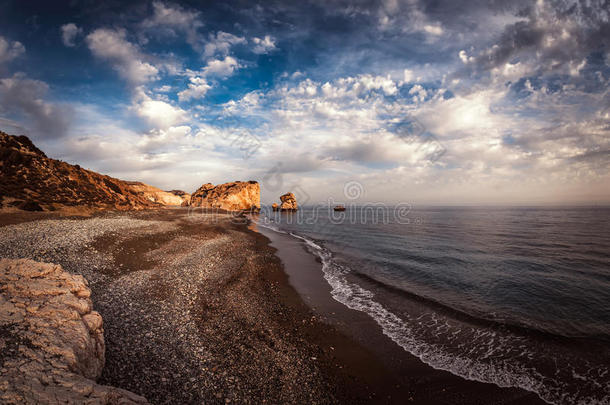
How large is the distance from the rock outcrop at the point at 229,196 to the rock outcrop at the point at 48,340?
296 ft

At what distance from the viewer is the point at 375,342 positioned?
955 centimetres

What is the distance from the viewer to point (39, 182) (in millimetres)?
30000

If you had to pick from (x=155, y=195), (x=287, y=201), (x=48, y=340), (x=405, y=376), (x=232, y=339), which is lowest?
(x=405, y=376)

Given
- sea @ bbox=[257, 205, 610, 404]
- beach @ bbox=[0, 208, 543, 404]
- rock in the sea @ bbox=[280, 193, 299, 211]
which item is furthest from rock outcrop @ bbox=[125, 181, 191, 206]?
sea @ bbox=[257, 205, 610, 404]

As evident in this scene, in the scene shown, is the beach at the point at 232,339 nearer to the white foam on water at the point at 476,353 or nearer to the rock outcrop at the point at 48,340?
the white foam on water at the point at 476,353

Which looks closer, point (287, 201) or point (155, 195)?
point (155, 195)

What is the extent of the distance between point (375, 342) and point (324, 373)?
3129 mm

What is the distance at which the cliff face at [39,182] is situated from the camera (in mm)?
25719

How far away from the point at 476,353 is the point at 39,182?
4759cm

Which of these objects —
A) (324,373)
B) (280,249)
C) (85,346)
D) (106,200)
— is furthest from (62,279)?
(106,200)

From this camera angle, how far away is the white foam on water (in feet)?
24.4

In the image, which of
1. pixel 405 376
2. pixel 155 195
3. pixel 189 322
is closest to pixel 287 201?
pixel 155 195

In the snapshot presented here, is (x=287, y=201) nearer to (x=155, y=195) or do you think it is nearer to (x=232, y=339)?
(x=155, y=195)

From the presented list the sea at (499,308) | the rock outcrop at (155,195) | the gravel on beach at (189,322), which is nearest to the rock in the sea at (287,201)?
the rock outcrop at (155,195)
